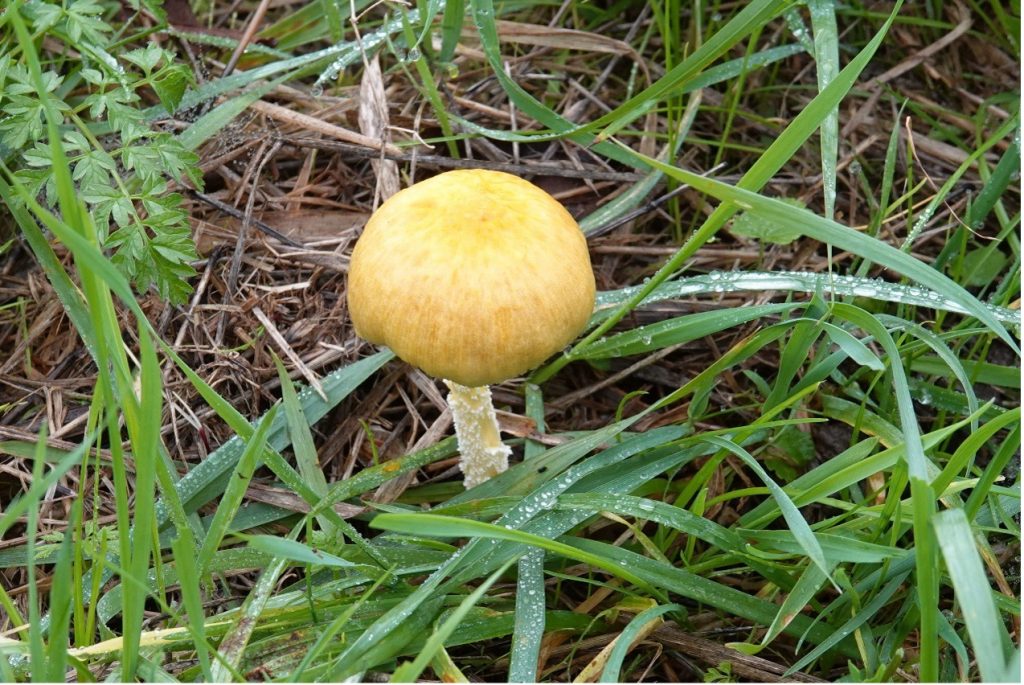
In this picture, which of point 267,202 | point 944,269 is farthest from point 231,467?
point 944,269

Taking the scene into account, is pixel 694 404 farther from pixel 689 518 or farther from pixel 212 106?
pixel 212 106

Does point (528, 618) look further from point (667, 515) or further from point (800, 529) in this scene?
point (800, 529)

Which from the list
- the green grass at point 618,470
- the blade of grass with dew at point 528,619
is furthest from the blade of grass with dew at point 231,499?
the blade of grass with dew at point 528,619

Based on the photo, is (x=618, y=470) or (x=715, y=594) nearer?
(x=715, y=594)

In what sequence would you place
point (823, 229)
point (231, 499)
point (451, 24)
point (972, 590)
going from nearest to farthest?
1. point (972, 590)
2. point (823, 229)
3. point (231, 499)
4. point (451, 24)

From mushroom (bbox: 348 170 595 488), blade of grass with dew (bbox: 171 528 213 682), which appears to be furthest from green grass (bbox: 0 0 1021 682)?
mushroom (bbox: 348 170 595 488)

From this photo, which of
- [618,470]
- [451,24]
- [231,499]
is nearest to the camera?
[231,499]

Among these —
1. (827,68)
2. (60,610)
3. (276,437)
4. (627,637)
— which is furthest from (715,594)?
(827,68)
